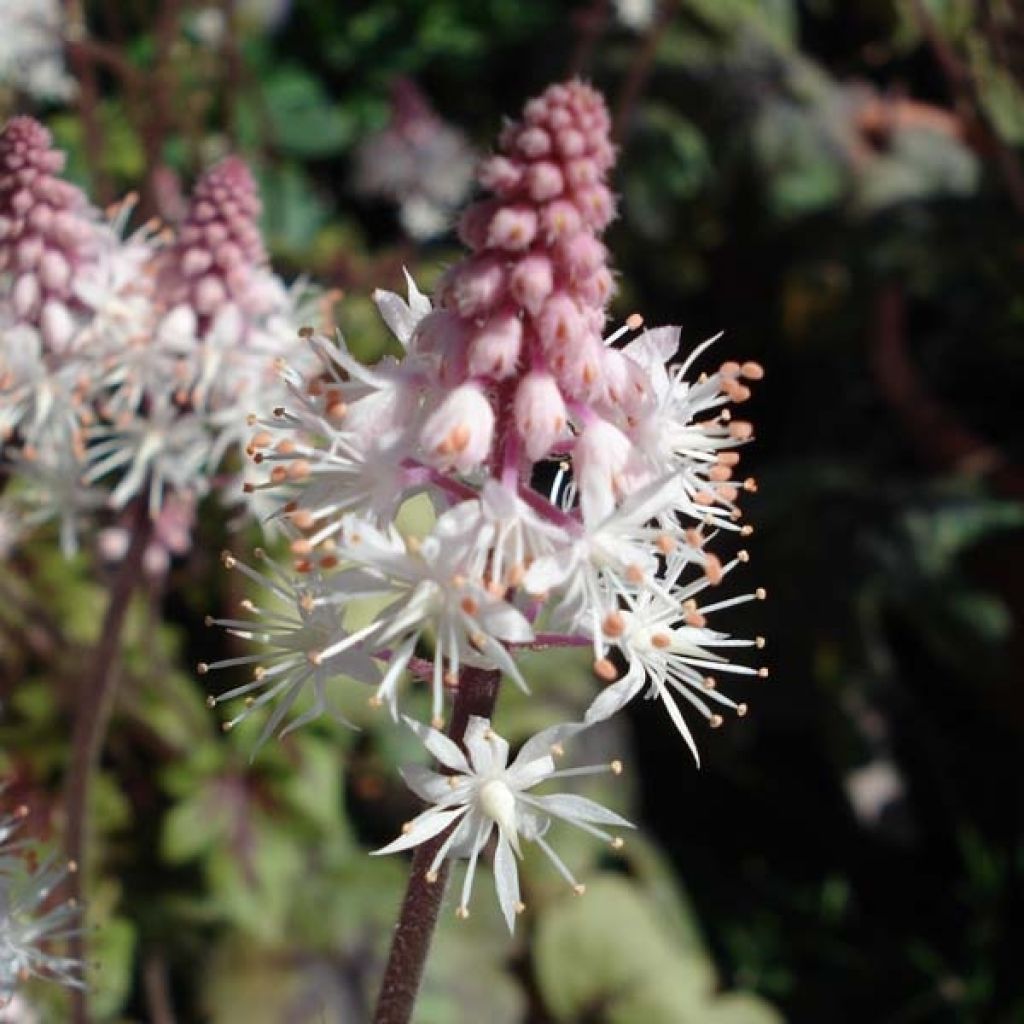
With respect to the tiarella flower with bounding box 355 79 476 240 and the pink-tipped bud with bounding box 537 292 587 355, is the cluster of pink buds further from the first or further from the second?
the tiarella flower with bounding box 355 79 476 240

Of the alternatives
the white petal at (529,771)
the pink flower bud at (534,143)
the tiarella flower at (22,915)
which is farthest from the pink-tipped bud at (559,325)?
the tiarella flower at (22,915)

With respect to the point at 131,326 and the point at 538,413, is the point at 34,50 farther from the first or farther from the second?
the point at 538,413

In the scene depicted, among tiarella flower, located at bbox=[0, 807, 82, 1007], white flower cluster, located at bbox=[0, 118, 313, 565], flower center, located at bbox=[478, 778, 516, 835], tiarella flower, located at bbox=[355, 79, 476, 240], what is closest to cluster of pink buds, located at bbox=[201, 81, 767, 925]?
flower center, located at bbox=[478, 778, 516, 835]

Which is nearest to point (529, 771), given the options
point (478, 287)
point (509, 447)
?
point (509, 447)

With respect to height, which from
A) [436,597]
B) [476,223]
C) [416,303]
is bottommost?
[436,597]

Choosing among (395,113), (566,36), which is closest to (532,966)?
(395,113)
